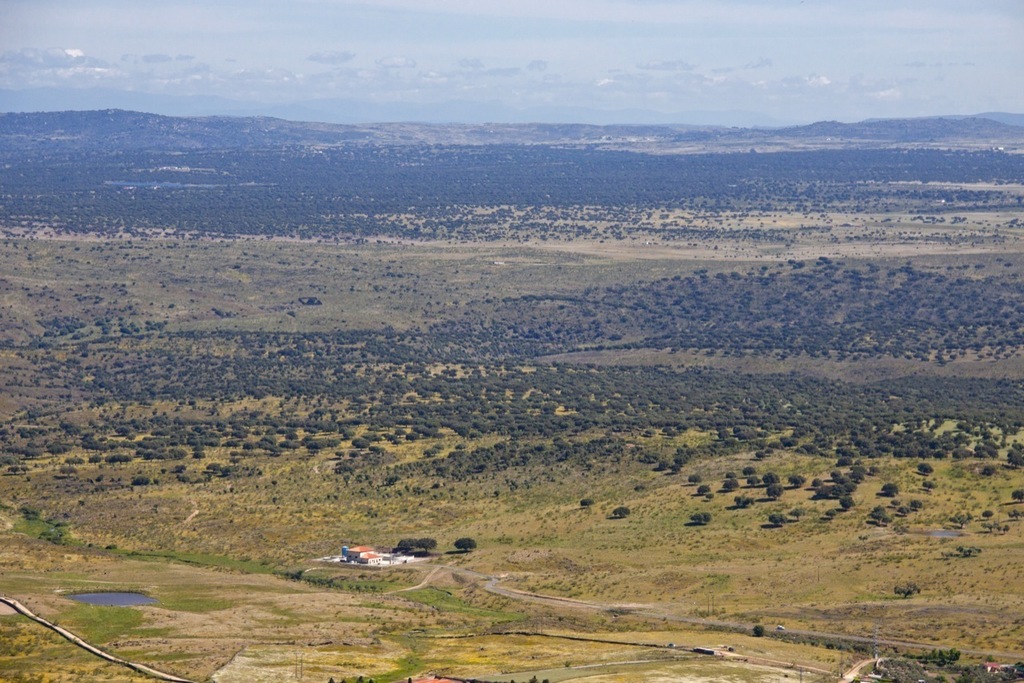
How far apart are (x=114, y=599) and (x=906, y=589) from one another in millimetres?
34701

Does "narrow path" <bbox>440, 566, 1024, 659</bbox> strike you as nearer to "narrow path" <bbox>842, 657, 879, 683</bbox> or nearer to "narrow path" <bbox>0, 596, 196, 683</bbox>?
"narrow path" <bbox>842, 657, 879, 683</bbox>

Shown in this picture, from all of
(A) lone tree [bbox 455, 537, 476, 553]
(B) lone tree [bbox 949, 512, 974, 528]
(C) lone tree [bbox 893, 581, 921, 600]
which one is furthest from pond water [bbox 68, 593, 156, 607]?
(B) lone tree [bbox 949, 512, 974, 528]

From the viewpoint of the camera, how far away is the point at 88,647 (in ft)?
205

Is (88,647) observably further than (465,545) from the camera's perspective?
No

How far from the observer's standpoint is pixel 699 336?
16262cm

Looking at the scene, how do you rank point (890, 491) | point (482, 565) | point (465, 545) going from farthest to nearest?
1. point (890, 491)
2. point (465, 545)
3. point (482, 565)

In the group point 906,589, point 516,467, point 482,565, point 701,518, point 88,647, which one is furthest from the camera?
point 516,467

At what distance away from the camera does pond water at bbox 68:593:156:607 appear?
7056 centimetres

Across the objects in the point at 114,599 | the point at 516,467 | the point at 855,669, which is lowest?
the point at 516,467

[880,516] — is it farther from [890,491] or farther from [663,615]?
[663,615]

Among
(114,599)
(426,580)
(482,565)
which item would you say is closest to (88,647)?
(114,599)

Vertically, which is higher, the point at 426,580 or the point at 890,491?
the point at 890,491

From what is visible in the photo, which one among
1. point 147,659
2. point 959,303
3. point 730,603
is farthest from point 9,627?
point 959,303

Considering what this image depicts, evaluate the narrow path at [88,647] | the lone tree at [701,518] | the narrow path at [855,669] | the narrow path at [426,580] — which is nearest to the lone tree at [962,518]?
the lone tree at [701,518]
